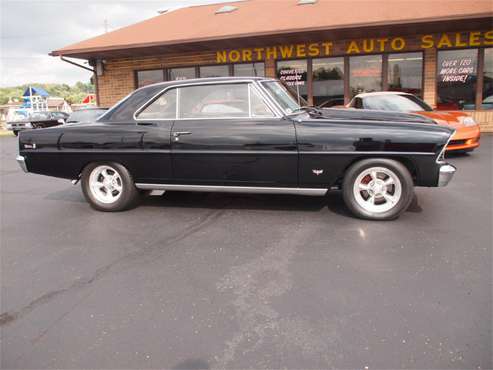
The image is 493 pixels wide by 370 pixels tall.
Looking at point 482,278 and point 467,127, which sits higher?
point 467,127

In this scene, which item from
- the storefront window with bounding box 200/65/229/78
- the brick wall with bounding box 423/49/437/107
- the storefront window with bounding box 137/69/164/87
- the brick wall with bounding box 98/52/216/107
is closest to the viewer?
the brick wall with bounding box 423/49/437/107

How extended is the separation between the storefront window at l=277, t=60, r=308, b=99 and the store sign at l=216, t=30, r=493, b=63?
0.23 meters

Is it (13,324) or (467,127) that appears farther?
(467,127)

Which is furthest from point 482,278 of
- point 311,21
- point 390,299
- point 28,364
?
point 311,21

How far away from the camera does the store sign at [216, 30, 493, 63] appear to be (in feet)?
40.6

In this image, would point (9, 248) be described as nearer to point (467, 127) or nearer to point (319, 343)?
point (319, 343)

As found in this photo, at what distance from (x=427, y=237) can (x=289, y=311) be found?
75.4 inches

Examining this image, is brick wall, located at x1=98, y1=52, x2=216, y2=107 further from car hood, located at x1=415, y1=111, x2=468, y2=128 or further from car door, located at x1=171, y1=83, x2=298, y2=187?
car door, located at x1=171, y1=83, x2=298, y2=187

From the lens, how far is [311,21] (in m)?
12.8

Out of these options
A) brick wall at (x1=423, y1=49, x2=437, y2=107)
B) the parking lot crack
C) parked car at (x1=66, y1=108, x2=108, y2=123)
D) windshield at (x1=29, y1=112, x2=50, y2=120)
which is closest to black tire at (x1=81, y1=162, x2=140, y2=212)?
the parking lot crack

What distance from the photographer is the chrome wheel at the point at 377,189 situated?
4359mm

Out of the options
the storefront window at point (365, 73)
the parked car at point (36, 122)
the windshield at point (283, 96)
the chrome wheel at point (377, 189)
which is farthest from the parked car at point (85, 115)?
→ the parked car at point (36, 122)

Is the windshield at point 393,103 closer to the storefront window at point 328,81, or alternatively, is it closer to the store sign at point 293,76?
the storefront window at point 328,81

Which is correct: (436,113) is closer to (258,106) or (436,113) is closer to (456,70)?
(456,70)
